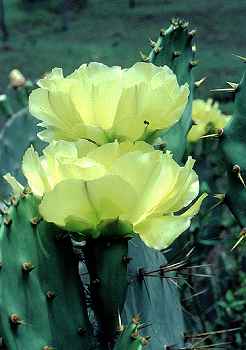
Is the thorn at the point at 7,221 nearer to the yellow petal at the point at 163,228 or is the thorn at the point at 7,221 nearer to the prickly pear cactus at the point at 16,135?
the yellow petal at the point at 163,228

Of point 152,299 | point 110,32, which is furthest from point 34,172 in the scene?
point 110,32

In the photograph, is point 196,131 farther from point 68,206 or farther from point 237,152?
point 68,206

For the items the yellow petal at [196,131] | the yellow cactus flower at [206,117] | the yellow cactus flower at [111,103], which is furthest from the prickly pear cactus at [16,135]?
the yellow cactus flower at [111,103]

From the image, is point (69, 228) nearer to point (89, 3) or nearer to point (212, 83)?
point (212, 83)

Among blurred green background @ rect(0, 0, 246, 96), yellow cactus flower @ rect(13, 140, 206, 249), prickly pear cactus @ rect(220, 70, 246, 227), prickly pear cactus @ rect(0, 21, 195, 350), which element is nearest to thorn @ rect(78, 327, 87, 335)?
prickly pear cactus @ rect(0, 21, 195, 350)

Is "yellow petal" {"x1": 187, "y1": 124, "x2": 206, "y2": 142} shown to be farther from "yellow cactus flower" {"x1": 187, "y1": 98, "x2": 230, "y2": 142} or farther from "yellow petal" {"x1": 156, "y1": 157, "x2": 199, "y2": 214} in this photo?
"yellow petal" {"x1": 156, "y1": 157, "x2": 199, "y2": 214}
